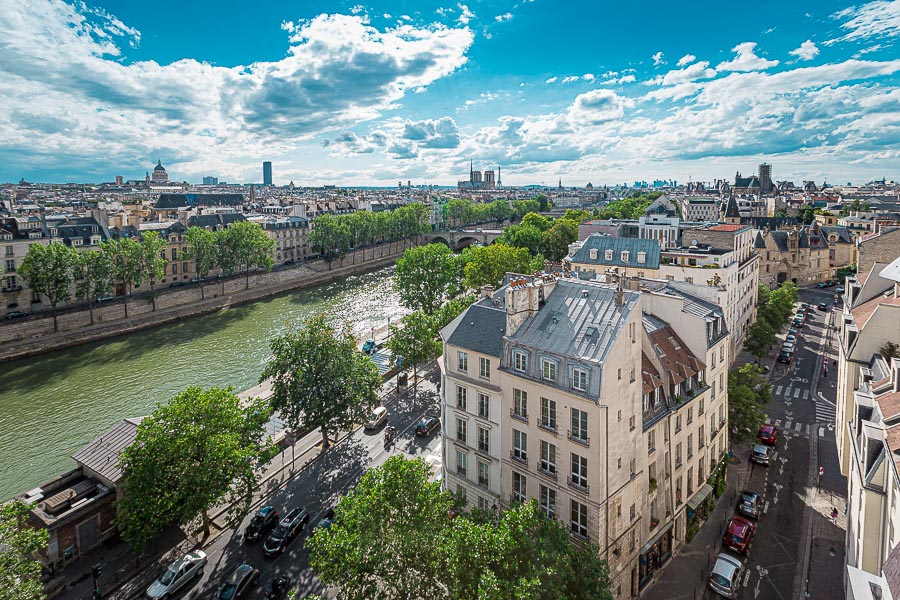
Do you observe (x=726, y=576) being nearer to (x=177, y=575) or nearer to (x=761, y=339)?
(x=177, y=575)

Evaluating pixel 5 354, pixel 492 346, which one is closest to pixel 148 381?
pixel 5 354

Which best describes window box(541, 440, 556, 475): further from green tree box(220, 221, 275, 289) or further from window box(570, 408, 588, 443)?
green tree box(220, 221, 275, 289)

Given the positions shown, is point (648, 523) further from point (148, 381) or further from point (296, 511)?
point (148, 381)

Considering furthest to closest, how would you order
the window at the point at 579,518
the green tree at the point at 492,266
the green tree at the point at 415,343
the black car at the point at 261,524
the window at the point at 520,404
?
the green tree at the point at 492,266 → the green tree at the point at 415,343 → the black car at the point at 261,524 → the window at the point at 520,404 → the window at the point at 579,518

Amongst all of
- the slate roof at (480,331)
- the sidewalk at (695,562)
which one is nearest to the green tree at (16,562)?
the slate roof at (480,331)

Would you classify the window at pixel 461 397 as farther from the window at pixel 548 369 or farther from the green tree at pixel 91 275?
the green tree at pixel 91 275

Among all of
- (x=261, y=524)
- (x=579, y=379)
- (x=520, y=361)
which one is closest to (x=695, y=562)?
(x=579, y=379)

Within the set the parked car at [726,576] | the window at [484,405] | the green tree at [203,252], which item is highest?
the green tree at [203,252]
